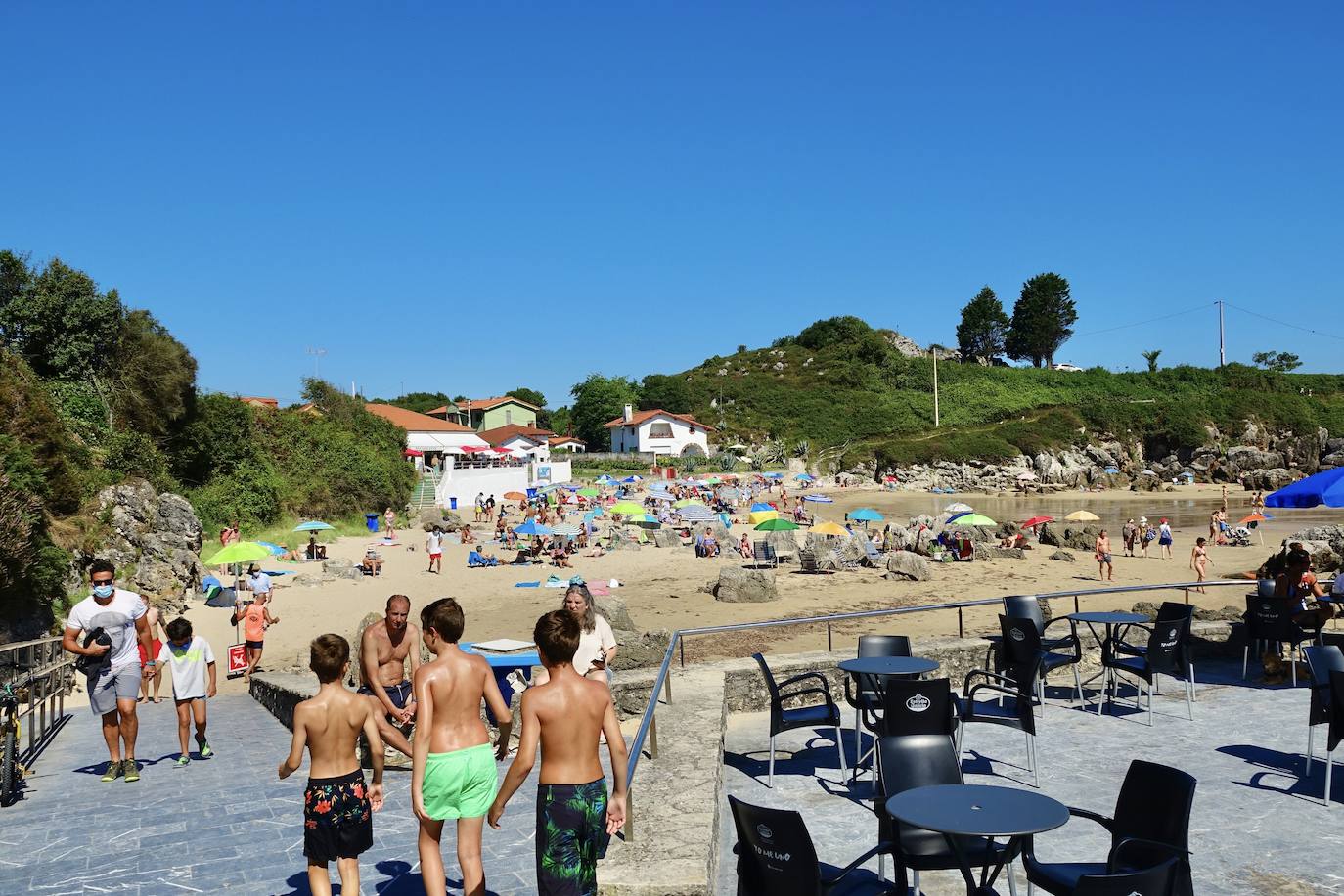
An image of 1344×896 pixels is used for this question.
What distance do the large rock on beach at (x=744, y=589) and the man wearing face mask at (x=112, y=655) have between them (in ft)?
52.6

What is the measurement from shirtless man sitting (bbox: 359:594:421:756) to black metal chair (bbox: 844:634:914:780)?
9.61 ft

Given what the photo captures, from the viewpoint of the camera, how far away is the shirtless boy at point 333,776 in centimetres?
404

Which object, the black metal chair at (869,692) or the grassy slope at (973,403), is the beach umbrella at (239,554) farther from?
the grassy slope at (973,403)

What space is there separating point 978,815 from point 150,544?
20553 mm

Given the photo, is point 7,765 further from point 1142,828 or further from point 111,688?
point 1142,828

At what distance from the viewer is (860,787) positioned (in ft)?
20.4

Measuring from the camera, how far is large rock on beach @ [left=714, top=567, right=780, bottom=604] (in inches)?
857

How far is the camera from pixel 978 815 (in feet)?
11.5

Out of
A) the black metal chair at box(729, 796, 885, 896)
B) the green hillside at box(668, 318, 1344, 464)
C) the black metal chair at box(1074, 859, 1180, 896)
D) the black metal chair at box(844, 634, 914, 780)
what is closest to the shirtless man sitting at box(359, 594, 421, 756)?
the black metal chair at box(729, 796, 885, 896)

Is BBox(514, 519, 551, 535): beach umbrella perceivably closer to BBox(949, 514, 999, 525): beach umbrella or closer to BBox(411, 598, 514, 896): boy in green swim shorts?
BBox(949, 514, 999, 525): beach umbrella

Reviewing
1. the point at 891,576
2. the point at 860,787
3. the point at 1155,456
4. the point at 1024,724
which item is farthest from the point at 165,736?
the point at 1155,456

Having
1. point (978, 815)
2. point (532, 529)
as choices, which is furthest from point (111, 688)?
point (532, 529)

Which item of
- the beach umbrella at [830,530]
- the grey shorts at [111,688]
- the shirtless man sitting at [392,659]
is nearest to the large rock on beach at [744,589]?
the beach umbrella at [830,530]

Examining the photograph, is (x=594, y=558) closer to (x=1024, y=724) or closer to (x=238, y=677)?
(x=238, y=677)
